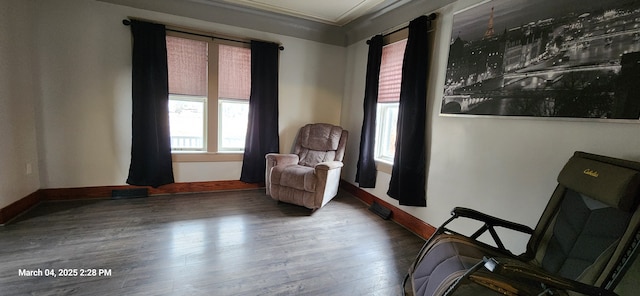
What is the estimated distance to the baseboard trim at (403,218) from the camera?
8.57 feet

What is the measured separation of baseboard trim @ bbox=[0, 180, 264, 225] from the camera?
8.20 ft

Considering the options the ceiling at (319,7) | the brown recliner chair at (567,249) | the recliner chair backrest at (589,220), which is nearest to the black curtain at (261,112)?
the ceiling at (319,7)

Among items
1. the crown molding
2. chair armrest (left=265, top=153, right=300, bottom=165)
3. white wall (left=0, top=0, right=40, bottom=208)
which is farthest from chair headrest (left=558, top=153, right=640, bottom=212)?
white wall (left=0, top=0, right=40, bottom=208)

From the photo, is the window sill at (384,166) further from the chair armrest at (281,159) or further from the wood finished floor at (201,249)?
the chair armrest at (281,159)

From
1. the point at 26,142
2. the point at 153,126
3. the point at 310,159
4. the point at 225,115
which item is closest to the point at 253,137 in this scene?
the point at 225,115

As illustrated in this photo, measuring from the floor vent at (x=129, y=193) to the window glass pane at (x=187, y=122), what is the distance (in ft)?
2.06

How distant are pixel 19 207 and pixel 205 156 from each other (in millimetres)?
1759

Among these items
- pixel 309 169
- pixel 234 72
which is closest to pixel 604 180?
pixel 309 169

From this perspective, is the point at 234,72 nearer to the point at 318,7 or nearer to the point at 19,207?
the point at 318,7

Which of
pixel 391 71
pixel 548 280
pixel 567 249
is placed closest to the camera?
pixel 548 280

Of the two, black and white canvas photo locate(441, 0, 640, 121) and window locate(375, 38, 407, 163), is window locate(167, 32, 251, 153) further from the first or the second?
black and white canvas photo locate(441, 0, 640, 121)

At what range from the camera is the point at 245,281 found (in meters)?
1.80

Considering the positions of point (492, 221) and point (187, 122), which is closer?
point (492, 221)

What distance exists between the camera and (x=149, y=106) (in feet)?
10.2
